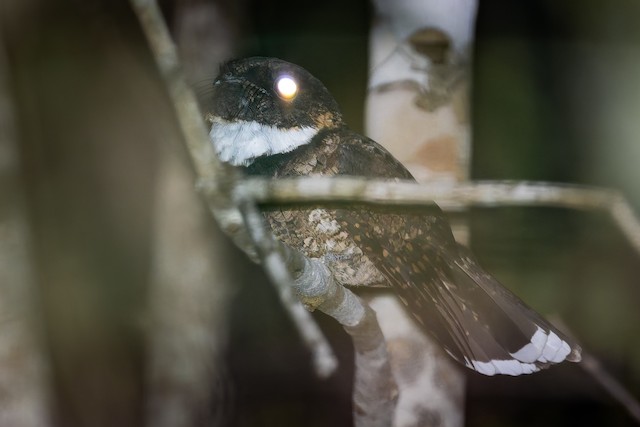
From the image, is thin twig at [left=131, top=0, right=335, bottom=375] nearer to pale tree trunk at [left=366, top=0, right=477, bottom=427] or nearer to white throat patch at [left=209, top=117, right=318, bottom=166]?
white throat patch at [left=209, top=117, right=318, bottom=166]

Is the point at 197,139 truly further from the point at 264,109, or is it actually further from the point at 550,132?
the point at 550,132

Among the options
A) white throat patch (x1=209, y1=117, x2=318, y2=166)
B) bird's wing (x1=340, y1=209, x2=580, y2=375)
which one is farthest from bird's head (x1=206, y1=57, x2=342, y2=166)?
bird's wing (x1=340, y1=209, x2=580, y2=375)

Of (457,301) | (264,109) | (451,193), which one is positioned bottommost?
(457,301)

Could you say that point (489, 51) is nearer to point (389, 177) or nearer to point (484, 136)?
point (484, 136)

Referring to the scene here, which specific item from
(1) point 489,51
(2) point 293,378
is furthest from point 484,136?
(2) point 293,378

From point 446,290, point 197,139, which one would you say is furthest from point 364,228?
point 197,139

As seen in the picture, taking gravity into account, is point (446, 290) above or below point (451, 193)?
below
